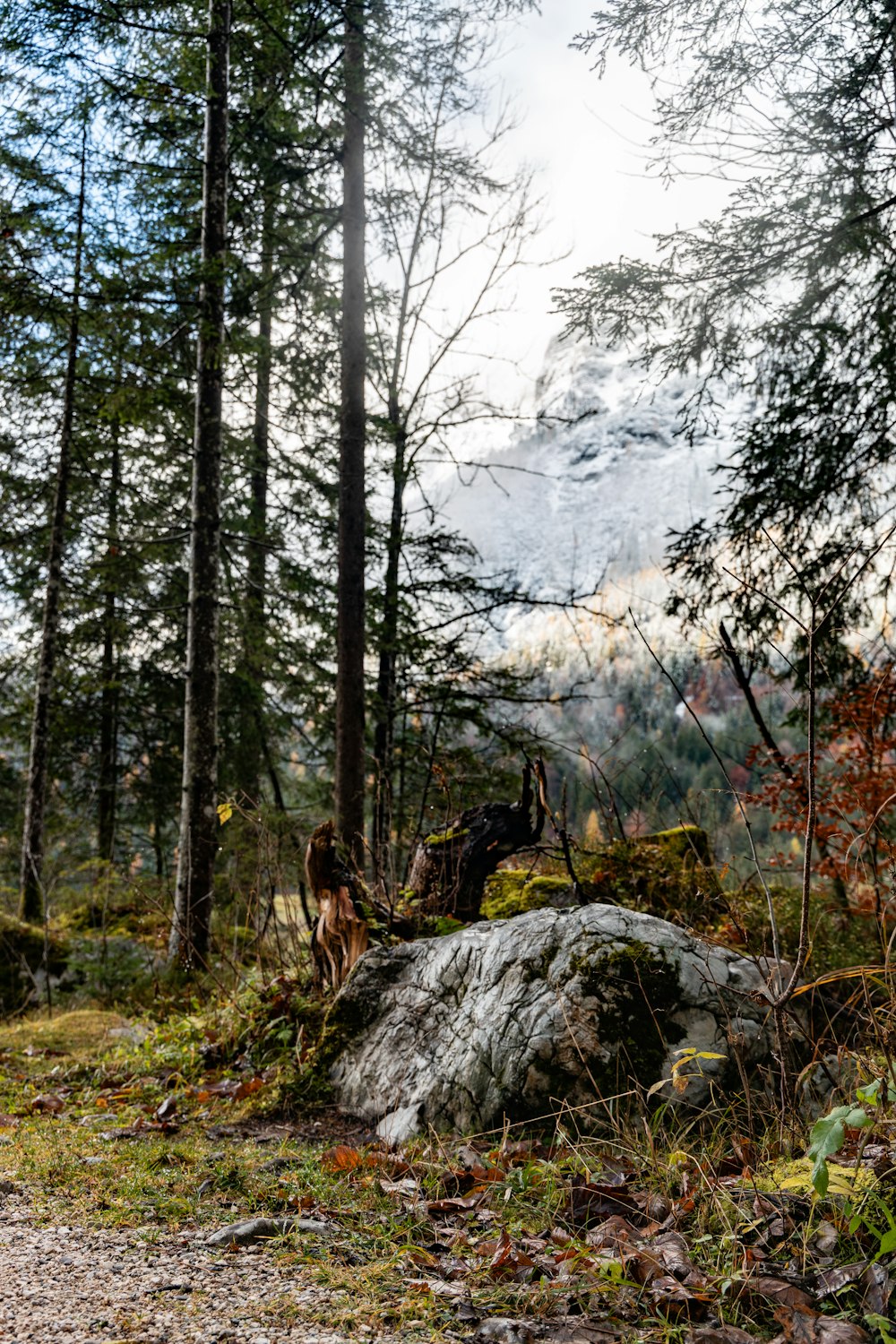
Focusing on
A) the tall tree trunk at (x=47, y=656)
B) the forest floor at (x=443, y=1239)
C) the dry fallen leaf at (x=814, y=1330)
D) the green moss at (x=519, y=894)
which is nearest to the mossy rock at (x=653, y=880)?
the green moss at (x=519, y=894)

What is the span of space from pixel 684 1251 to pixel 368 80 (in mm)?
11083

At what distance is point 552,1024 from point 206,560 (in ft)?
18.7

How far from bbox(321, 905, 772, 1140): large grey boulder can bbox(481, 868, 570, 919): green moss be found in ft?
A: 5.10

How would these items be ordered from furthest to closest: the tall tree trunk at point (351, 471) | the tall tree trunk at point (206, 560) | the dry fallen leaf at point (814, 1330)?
the tall tree trunk at point (351, 471) < the tall tree trunk at point (206, 560) < the dry fallen leaf at point (814, 1330)

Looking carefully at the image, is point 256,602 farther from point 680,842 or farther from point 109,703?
point 680,842

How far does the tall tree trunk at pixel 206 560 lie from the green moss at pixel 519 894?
268 centimetres

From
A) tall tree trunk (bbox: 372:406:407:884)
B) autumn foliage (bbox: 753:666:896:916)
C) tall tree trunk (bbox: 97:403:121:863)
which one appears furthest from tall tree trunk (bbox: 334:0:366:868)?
tall tree trunk (bbox: 97:403:121:863)

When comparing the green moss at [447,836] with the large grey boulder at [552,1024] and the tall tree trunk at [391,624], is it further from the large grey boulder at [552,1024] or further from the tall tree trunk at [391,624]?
the tall tree trunk at [391,624]

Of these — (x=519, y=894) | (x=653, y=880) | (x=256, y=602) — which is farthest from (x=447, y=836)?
(x=256, y=602)

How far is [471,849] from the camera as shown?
5.08 metres

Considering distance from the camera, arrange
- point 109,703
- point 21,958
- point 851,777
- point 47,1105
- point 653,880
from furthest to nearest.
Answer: point 109,703 → point 21,958 → point 851,777 → point 653,880 → point 47,1105

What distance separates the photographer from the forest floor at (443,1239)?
2.05 m

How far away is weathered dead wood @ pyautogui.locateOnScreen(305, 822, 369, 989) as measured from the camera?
4.84 metres

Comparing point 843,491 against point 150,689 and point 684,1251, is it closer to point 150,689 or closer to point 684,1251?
point 684,1251
